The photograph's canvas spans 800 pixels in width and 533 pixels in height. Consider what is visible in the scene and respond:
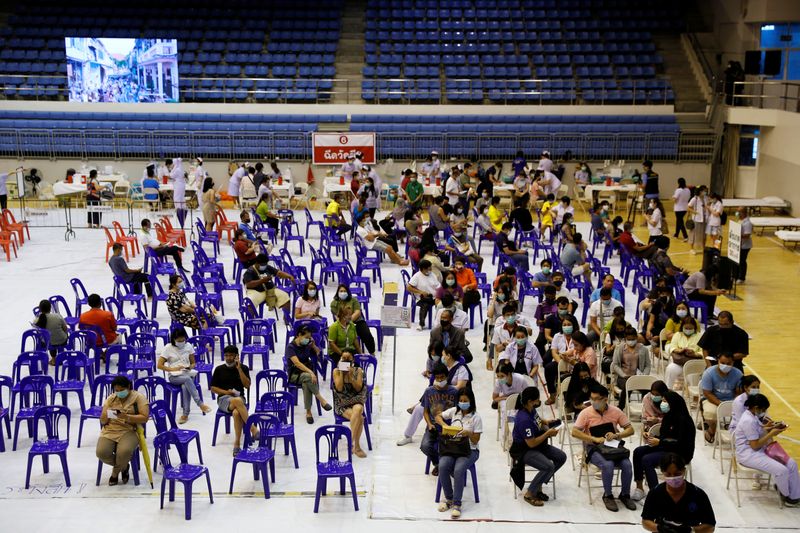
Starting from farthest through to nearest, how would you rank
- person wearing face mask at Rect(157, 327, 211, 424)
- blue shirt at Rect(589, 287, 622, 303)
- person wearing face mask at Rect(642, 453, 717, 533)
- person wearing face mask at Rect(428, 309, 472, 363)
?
1. blue shirt at Rect(589, 287, 622, 303)
2. person wearing face mask at Rect(428, 309, 472, 363)
3. person wearing face mask at Rect(157, 327, 211, 424)
4. person wearing face mask at Rect(642, 453, 717, 533)

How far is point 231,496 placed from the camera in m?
11.1

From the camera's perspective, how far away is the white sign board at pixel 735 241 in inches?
743

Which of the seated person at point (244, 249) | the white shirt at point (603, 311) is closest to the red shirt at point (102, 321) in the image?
the seated person at point (244, 249)

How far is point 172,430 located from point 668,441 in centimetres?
541

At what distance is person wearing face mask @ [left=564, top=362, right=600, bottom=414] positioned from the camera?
1209 cm

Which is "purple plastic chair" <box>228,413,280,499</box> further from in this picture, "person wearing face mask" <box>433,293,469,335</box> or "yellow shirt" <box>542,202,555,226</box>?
"yellow shirt" <box>542,202,555,226</box>

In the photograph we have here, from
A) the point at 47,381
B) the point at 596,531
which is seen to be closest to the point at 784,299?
the point at 596,531

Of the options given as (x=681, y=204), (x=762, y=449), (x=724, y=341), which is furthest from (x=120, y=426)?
(x=681, y=204)

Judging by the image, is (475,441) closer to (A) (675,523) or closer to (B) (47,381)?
(A) (675,523)

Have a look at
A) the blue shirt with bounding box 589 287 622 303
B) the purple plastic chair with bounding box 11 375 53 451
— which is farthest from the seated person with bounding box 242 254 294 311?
the blue shirt with bounding box 589 287 622 303

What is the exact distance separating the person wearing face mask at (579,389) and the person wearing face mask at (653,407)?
71 cm

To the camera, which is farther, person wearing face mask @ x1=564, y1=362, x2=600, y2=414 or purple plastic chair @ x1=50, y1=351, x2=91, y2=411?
purple plastic chair @ x1=50, y1=351, x2=91, y2=411

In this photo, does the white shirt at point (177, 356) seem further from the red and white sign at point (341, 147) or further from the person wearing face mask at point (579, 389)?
the red and white sign at point (341, 147)

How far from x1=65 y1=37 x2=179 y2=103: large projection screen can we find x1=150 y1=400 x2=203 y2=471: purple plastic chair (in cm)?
2206
